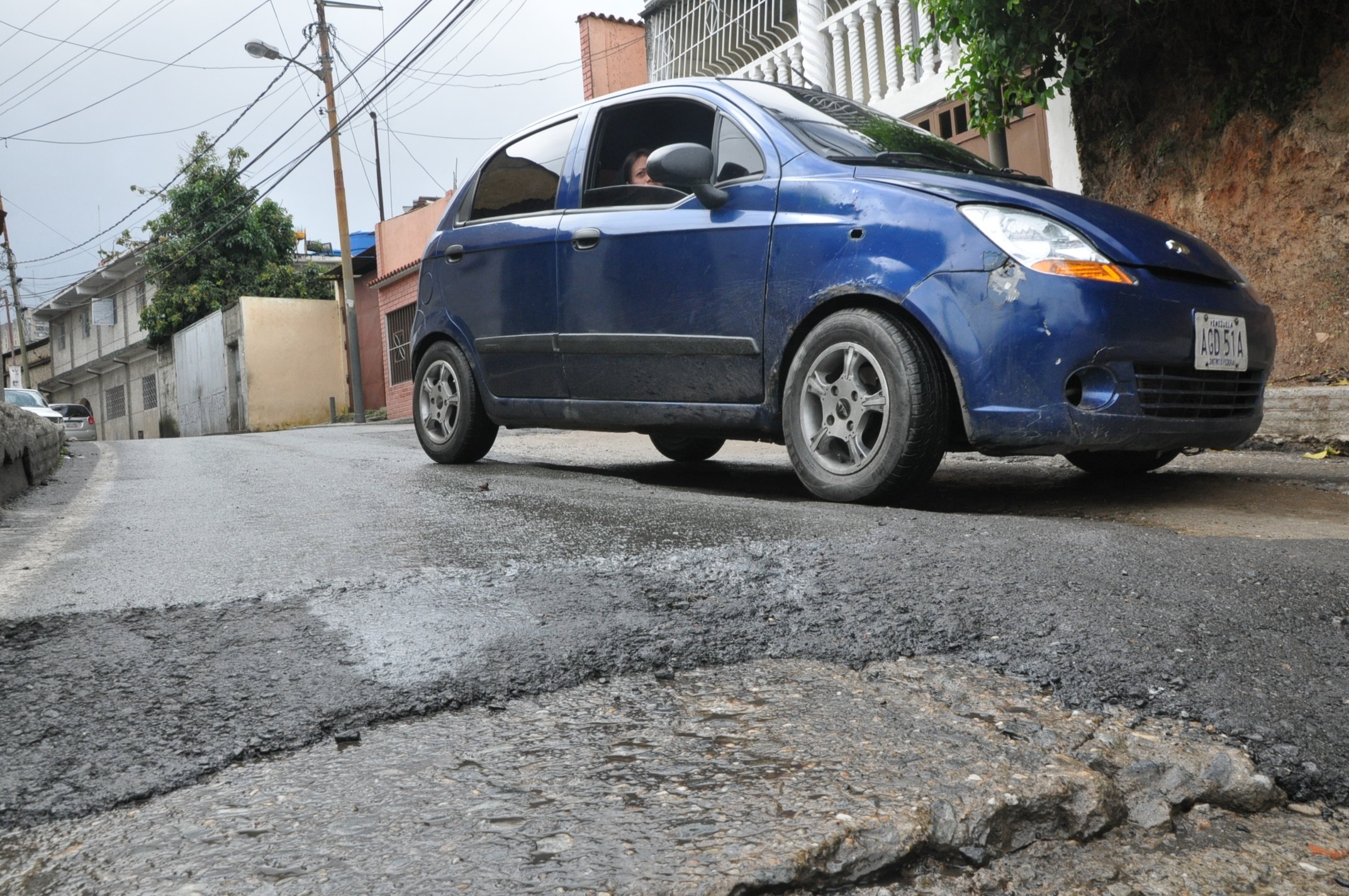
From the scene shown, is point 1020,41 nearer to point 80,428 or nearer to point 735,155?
point 735,155

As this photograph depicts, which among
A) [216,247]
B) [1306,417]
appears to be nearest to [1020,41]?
[1306,417]

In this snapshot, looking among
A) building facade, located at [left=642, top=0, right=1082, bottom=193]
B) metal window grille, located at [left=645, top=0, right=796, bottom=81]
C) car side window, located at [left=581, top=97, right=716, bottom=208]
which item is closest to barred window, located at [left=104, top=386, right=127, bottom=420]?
metal window grille, located at [left=645, top=0, right=796, bottom=81]

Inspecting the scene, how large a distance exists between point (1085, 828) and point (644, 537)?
1.80 metres

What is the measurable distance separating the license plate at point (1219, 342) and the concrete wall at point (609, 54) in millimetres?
14379

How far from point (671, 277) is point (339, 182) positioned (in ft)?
66.9

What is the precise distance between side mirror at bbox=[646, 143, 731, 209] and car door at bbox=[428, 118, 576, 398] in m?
0.89

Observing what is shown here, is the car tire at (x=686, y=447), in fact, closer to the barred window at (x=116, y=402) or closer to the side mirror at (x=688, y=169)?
the side mirror at (x=688, y=169)

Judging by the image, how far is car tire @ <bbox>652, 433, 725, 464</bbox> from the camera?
19.1 ft

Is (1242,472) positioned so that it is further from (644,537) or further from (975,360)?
(644,537)

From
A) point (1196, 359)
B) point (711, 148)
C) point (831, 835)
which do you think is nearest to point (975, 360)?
point (1196, 359)

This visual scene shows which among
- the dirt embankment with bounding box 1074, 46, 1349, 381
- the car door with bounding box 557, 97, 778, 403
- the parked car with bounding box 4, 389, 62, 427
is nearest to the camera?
the car door with bounding box 557, 97, 778, 403

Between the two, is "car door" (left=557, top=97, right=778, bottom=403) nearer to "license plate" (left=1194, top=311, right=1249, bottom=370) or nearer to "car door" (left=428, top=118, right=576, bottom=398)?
"car door" (left=428, top=118, right=576, bottom=398)

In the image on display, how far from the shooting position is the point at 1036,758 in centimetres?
170

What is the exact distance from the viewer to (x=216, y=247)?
31172 mm
